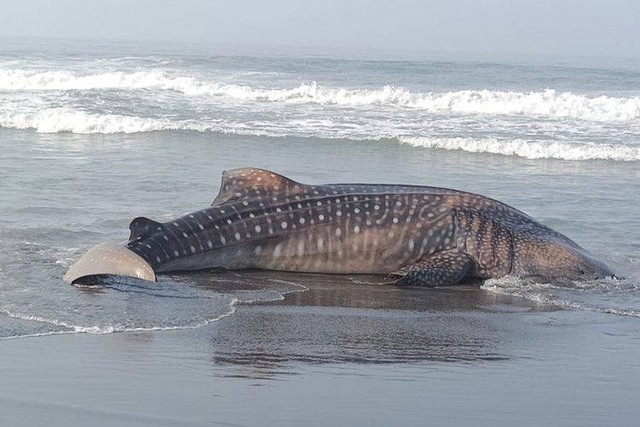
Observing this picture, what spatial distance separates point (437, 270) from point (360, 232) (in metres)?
0.80

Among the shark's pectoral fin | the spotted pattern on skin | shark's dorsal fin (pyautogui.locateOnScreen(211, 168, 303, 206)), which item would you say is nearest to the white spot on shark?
the spotted pattern on skin

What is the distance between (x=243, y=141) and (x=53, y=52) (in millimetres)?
39035

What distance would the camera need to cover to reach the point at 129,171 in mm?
15758

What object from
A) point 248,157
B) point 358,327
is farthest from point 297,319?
point 248,157

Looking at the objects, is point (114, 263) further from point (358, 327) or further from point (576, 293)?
point (576, 293)

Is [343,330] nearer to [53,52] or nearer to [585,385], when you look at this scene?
[585,385]

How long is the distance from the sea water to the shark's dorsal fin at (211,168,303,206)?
0.81m

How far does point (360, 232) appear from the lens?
9844 millimetres

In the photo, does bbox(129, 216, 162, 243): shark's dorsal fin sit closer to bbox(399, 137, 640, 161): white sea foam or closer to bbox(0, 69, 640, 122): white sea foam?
bbox(399, 137, 640, 161): white sea foam

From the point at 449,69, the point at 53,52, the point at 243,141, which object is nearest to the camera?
the point at 243,141

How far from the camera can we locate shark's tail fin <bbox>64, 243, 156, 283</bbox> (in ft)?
27.3

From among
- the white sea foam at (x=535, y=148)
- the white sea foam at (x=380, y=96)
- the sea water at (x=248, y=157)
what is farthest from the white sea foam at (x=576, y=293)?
the white sea foam at (x=380, y=96)

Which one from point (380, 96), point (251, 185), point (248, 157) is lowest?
point (248, 157)

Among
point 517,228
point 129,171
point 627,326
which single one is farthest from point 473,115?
point 627,326
